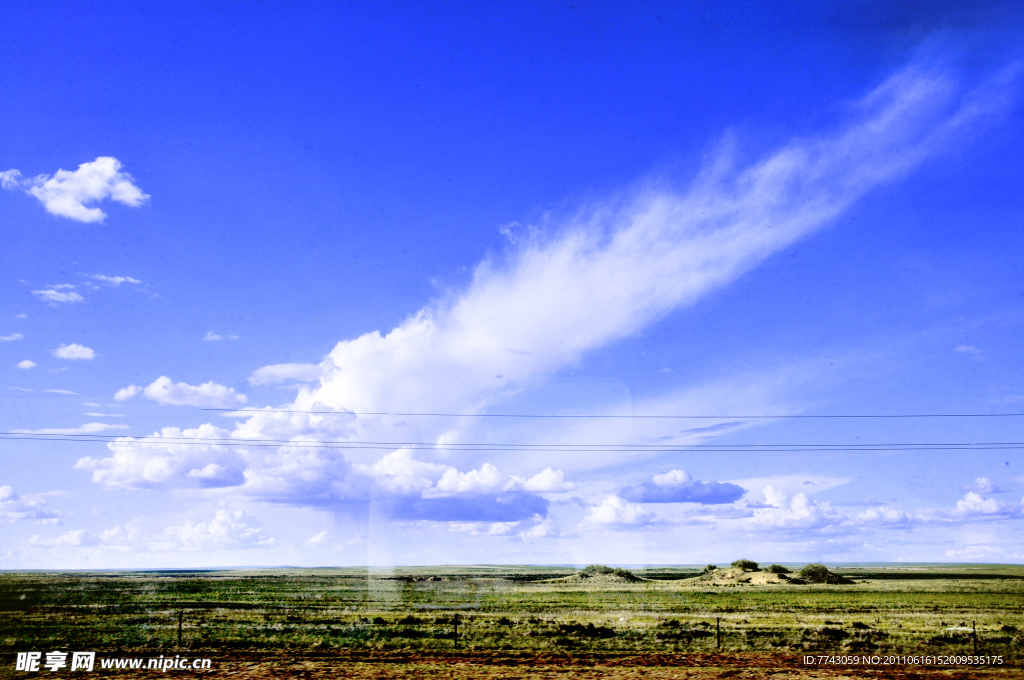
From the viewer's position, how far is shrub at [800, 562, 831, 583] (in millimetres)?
106444

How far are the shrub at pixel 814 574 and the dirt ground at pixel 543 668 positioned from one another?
8711 centimetres

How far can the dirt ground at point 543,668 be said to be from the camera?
24000 mm

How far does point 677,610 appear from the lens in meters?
52.7

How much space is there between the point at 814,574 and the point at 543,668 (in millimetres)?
98164

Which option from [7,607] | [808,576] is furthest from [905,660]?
[808,576]

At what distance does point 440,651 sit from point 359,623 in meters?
12.0

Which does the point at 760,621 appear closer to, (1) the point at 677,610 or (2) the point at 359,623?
(1) the point at 677,610

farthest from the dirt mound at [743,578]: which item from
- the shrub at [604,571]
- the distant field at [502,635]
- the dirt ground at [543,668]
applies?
the dirt ground at [543,668]

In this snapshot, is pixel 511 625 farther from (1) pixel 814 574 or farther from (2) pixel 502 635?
(1) pixel 814 574

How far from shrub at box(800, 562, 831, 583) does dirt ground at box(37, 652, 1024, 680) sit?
87.1 meters

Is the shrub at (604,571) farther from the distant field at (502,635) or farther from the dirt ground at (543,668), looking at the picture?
the dirt ground at (543,668)

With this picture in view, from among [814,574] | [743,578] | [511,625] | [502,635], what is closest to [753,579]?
[743,578]

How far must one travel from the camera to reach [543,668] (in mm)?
25250

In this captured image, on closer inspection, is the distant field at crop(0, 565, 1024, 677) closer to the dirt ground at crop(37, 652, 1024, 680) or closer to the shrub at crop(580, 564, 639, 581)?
the dirt ground at crop(37, 652, 1024, 680)
